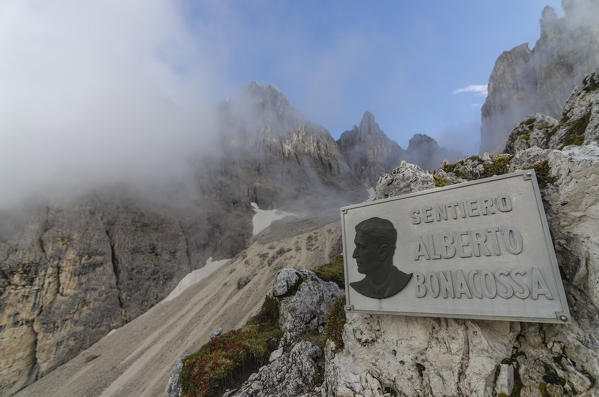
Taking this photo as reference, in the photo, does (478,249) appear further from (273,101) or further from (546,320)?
(273,101)

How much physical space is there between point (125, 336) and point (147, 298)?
7093mm

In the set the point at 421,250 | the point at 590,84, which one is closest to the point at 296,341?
the point at 421,250

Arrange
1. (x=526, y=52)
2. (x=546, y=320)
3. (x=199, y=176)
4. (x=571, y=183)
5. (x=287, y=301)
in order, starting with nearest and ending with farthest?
(x=546, y=320) → (x=571, y=183) → (x=287, y=301) → (x=199, y=176) → (x=526, y=52)

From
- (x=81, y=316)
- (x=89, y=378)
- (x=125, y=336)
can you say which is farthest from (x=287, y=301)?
(x=81, y=316)

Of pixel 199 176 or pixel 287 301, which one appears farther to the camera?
pixel 199 176

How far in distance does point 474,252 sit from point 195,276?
132 ft

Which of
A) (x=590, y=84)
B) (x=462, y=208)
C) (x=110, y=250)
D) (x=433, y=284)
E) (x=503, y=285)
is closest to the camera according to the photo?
(x=503, y=285)

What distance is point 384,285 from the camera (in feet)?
20.1

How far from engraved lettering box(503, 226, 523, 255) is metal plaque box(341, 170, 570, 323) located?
2 centimetres

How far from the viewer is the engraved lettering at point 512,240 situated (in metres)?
4.84

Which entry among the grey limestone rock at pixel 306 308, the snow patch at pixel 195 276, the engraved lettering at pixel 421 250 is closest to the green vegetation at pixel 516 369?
the engraved lettering at pixel 421 250

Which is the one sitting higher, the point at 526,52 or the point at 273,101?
the point at 526,52

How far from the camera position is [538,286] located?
4.49 meters

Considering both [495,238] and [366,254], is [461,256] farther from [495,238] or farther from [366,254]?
[366,254]
